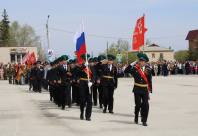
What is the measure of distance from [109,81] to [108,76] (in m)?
0.18

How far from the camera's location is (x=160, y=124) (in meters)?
8.81

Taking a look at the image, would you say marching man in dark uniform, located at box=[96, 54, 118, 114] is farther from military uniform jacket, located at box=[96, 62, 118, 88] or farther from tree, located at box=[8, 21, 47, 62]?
tree, located at box=[8, 21, 47, 62]

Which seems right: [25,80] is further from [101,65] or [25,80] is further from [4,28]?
[4,28]

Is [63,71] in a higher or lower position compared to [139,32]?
lower

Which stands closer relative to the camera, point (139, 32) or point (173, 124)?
point (173, 124)

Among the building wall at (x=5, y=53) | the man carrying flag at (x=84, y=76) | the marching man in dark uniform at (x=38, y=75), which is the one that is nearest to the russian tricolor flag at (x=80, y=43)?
the man carrying flag at (x=84, y=76)

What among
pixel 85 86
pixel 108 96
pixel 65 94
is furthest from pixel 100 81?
pixel 65 94

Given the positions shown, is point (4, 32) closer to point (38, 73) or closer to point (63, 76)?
point (38, 73)

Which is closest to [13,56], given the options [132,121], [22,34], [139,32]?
[22,34]

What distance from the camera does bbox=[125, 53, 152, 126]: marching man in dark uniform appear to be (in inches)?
349

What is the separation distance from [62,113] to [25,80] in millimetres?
22100

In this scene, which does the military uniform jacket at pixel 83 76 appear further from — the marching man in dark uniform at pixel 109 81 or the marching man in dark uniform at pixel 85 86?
the marching man in dark uniform at pixel 109 81

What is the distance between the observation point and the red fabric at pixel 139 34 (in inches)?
548

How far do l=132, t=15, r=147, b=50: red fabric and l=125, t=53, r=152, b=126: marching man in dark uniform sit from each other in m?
4.56
